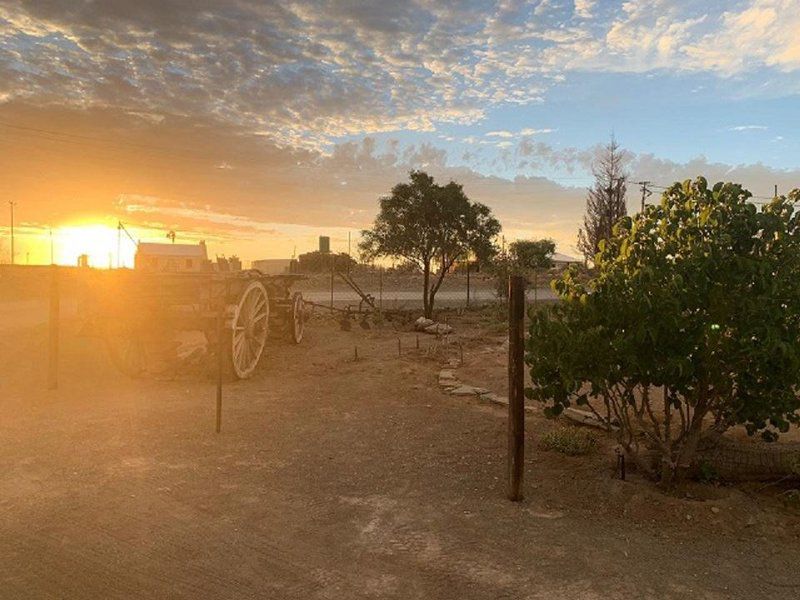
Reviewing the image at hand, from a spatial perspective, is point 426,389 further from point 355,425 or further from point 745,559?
point 745,559

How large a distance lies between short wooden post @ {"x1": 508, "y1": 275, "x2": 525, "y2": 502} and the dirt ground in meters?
0.29

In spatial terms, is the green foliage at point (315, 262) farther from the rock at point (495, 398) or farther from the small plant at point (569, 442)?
the small plant at point (569, 442)

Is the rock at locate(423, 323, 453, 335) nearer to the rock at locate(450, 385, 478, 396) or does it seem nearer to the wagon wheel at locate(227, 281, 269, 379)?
the wagon wheel at locate(227, 281, 269, 379)

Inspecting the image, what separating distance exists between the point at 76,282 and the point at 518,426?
1029 centimetres

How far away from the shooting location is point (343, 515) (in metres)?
5.59

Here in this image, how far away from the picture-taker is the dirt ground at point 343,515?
14.3 ft

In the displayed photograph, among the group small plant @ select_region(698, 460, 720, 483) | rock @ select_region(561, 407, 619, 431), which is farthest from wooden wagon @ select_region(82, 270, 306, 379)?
small plant @ select_region(698, 460, 720, 483)

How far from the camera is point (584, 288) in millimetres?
5953

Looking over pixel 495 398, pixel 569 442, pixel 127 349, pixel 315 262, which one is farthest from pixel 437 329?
pixel 315 262

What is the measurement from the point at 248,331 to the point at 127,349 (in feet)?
9.06

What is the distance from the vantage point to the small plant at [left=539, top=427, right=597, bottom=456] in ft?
24.0

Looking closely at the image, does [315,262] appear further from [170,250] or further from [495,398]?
[495,398]

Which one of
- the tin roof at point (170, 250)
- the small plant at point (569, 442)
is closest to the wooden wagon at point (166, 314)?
the small plant at point (569, 442)

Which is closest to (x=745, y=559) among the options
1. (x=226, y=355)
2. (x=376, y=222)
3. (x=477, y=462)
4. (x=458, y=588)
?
(x=458, y=588)
